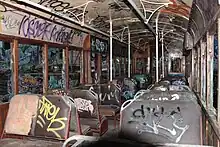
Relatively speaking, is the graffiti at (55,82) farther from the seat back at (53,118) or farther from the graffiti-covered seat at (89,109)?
the seat back at (53,118)

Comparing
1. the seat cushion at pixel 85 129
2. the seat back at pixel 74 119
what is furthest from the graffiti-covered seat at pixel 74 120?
the seat cushion at pixel 85 129

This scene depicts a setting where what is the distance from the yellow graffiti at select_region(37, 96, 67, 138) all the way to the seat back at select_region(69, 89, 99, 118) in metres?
1.20

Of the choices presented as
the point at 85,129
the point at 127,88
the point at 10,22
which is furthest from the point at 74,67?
the point at 85,129

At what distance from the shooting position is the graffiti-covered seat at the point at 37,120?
3.20 m

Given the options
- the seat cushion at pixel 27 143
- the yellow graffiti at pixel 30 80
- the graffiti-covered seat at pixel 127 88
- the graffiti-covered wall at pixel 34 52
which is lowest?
the seat cushion at pixel 27 143

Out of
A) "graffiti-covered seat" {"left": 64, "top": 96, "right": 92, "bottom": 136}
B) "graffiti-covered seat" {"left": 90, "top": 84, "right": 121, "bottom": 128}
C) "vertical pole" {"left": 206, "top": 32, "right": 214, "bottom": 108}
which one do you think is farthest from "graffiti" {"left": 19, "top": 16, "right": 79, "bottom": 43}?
"vertical pole" {"left": 206, "top": 32, "right": 214, "bottom": 108}

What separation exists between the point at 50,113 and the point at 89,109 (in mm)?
1354

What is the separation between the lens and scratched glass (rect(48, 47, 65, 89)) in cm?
642

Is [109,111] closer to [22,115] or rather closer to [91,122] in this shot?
[91,122]

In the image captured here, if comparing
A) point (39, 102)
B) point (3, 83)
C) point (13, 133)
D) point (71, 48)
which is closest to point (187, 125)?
point (39, 102)

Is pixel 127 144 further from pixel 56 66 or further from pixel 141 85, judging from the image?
pixel 141 85

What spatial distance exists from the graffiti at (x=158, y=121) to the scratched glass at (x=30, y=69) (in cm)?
297

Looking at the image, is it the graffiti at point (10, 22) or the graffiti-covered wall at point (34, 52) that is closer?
the graffiti at point (10, 22)

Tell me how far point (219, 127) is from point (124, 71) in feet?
36.1
